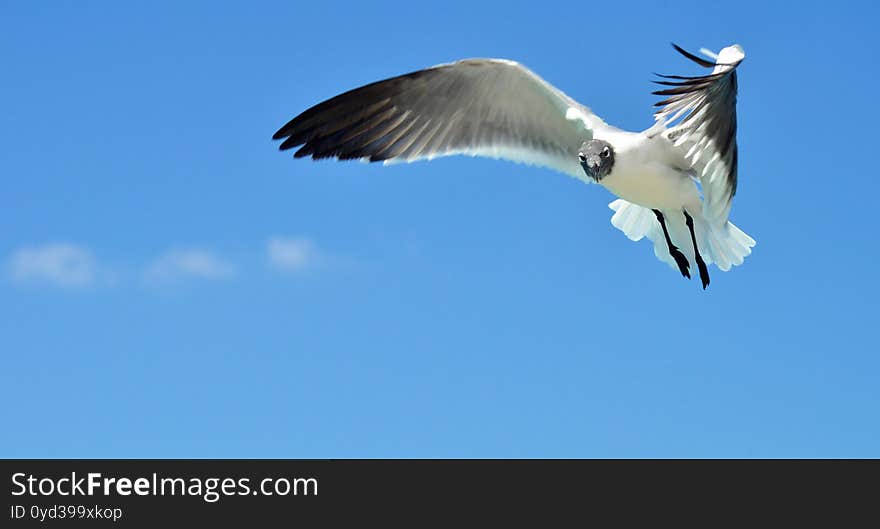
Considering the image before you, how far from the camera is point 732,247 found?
681 cm

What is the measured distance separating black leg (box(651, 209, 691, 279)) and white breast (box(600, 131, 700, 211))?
43 cm

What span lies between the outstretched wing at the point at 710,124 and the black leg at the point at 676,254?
367 mm

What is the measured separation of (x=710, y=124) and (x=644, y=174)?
50cm

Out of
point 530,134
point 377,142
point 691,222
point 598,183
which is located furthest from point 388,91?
point 691,222

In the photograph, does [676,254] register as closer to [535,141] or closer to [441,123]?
[535,141]

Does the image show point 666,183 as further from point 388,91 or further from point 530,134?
point 388,91

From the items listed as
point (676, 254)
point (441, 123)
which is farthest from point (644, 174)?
point (441, 123)

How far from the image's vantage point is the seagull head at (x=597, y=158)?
20.2 feet

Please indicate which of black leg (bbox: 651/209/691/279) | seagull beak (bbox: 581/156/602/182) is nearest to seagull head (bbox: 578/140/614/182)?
seagull beak (bbox: 581/156/602/182)

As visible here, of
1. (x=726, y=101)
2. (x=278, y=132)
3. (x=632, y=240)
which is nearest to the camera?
(x=726, y=101)

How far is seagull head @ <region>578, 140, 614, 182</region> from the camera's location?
616cm

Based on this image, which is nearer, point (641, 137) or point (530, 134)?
point (641, 137)

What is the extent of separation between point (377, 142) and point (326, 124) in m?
0.31

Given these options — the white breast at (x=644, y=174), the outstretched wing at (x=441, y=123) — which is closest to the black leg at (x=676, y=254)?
the white breast at (x=644, y=174)
